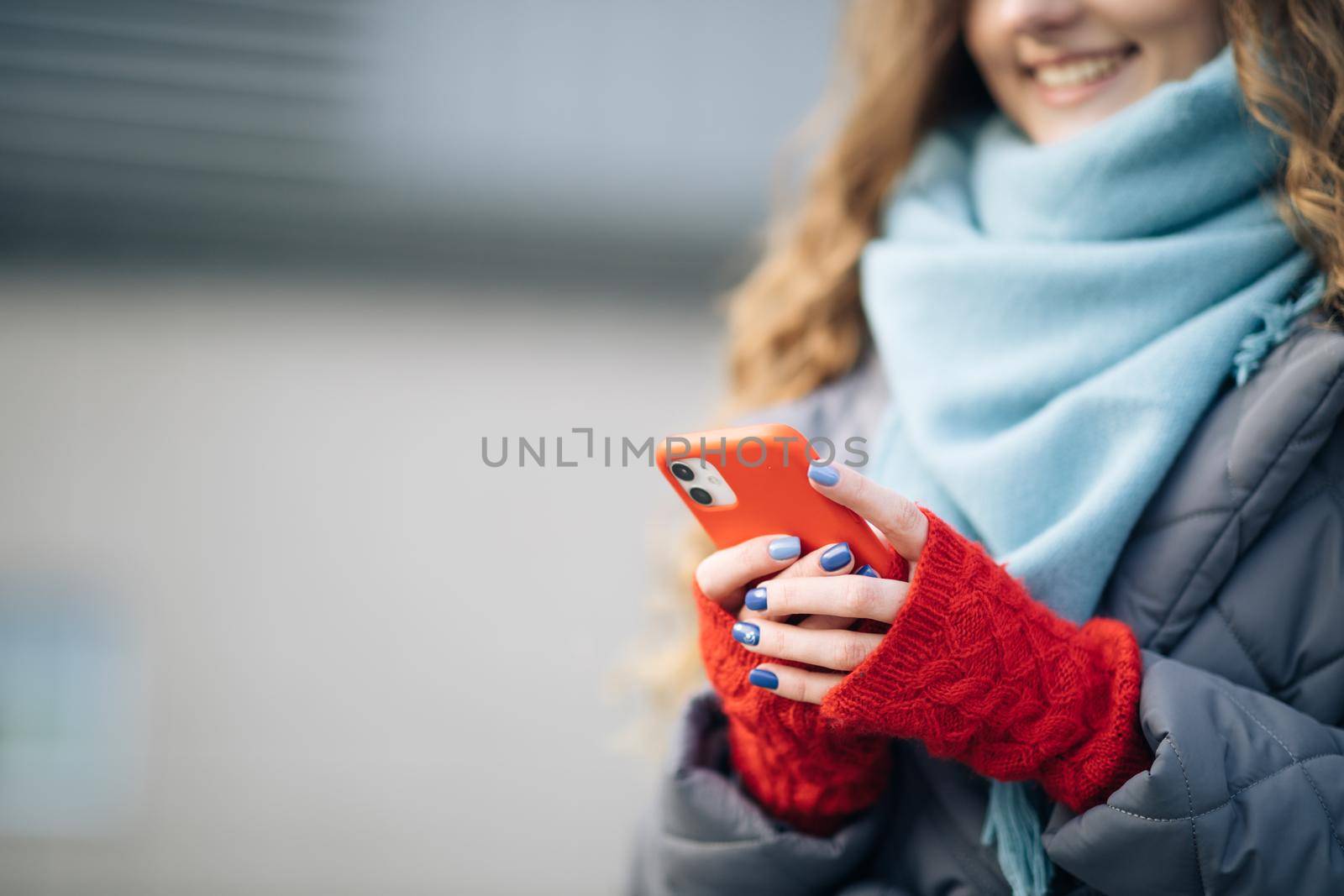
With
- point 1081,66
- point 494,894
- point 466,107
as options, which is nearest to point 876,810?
point 1081,66

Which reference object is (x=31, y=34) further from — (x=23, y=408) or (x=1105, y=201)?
(x=1105, y=201)

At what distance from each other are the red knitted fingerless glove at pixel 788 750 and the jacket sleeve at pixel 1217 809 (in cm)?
23

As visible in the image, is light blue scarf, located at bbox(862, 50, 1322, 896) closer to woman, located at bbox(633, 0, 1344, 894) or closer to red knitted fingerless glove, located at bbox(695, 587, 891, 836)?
woman, located at bbox(633, 0, 1344, 894)

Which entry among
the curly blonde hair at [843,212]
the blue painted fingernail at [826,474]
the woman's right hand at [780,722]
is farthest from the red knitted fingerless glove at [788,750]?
the curly blonde hair at [843,212]

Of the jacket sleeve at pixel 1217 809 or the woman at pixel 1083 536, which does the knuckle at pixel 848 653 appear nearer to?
the woman at pixel 1083 536

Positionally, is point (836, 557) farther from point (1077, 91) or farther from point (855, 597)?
point (1077, 91)

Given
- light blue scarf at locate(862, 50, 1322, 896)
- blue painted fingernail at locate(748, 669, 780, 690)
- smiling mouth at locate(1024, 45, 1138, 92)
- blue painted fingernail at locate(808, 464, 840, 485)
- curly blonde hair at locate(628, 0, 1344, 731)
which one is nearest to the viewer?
blue painted fingernail at locate(808, 464, 840, 485)

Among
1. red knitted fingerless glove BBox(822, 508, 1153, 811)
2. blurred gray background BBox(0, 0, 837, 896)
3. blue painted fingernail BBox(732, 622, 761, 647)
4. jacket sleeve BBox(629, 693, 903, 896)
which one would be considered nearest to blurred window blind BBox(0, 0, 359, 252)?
blurred gray background BBox(0, 0, 837, 896)

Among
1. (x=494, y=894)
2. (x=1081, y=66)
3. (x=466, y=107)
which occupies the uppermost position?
(x=466, y=107)

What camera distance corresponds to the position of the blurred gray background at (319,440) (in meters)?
3.28

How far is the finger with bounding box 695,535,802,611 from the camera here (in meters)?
0.89

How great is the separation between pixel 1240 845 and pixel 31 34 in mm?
4041

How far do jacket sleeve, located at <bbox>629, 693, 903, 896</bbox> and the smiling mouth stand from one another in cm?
98

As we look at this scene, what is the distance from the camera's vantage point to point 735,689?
975mm
